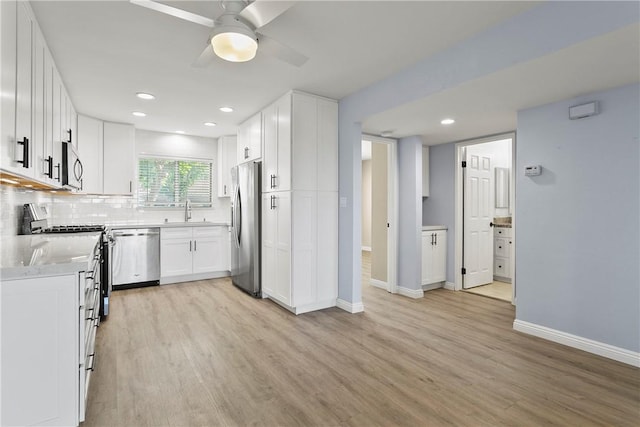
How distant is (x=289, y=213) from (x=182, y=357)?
1.71 meters

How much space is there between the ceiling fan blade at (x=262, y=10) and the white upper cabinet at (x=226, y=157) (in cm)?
397

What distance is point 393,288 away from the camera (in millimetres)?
4559

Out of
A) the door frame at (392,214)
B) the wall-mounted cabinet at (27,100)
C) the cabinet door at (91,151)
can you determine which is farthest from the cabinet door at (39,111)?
the door frame at (392,214)

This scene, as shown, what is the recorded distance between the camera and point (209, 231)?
5281 millimetres

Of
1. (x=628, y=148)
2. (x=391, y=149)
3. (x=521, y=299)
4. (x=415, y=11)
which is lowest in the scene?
(x=521, y=299)

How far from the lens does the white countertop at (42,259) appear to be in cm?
150

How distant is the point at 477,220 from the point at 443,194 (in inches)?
24.8

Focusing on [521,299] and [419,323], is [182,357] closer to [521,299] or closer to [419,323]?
[419,323]

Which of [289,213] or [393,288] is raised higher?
[289,213]

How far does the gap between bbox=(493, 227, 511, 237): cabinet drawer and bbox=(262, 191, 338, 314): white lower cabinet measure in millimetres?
3066

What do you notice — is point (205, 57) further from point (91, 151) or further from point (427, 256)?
point (427, 256)

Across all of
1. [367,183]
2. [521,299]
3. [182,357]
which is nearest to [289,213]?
[182,357]

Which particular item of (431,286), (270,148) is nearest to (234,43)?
(270,148)

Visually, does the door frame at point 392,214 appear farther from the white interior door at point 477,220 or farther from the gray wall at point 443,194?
the white interior door at point 477,220
